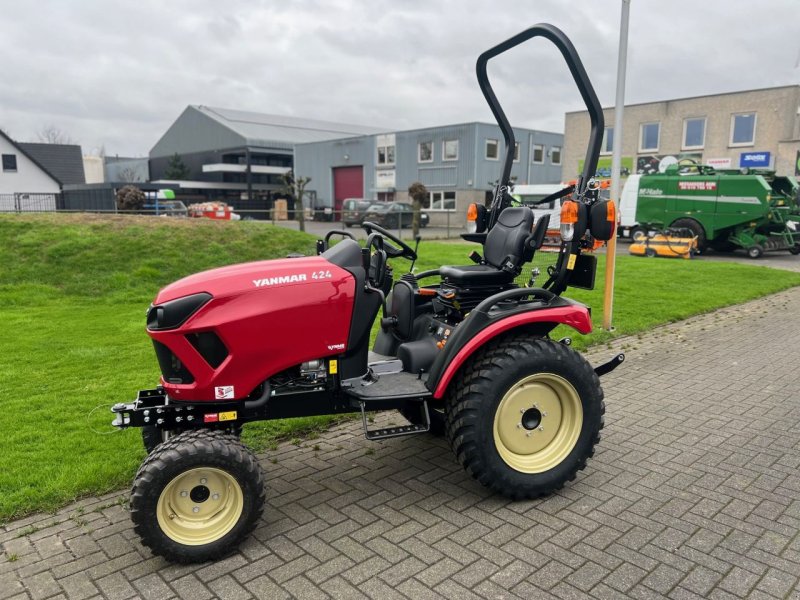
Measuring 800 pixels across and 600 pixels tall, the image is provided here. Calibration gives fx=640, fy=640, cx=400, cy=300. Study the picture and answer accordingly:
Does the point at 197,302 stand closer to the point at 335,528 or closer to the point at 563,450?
the point at 335,528

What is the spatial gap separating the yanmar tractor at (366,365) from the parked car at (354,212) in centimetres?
2274

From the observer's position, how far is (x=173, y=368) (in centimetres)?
316

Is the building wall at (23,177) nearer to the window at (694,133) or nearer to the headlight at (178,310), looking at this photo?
the window at (694,133)

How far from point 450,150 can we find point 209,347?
34.9m

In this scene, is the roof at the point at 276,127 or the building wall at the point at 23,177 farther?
the roof at the point at 276,127

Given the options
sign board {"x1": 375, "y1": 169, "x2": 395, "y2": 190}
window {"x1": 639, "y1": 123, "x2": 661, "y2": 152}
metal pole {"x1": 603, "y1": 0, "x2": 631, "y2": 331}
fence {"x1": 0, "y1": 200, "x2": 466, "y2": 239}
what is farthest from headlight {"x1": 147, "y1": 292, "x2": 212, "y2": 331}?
sign board {"x1": 375, "y1": 169, "x2": 395, "y2": 190}

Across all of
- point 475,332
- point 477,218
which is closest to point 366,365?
point 475,332

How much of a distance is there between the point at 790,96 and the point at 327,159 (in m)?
27.4

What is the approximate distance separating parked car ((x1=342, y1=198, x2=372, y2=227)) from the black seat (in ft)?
73.6

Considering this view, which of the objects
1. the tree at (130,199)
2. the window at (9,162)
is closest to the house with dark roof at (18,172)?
the window at (9,162)

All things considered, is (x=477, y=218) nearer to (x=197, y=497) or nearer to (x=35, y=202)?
(x=197, y=497)

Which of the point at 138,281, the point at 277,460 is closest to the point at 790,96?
the point at 138,281

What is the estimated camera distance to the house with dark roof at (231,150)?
55.1 meters

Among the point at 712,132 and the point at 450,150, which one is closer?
the point at 712,132
